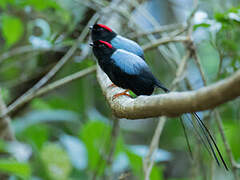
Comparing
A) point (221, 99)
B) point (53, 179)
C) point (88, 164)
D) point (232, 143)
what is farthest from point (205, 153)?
point (221, 99)

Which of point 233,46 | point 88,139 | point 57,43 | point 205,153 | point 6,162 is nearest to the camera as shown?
point 6,162

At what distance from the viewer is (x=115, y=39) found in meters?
2.72

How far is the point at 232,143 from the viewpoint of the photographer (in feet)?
11.7

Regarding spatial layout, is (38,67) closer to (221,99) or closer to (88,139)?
(88,139)

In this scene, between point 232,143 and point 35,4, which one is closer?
point 35,4

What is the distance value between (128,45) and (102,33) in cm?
36

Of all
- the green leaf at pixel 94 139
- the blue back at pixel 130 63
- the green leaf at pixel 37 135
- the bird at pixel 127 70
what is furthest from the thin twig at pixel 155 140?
the green leaf at pixel 37 135

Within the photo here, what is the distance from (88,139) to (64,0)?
64.4 inches

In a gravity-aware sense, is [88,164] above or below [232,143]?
below

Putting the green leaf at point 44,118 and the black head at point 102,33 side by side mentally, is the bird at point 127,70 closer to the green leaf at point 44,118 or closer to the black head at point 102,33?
the black head at point 102,33

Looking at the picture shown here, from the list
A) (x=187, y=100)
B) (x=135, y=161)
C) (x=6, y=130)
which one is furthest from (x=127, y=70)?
(x=6, y=130)

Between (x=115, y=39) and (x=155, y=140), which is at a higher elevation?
(x=115, y=39)

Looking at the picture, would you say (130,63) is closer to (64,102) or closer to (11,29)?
(11,29)

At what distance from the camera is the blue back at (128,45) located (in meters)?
2.54
